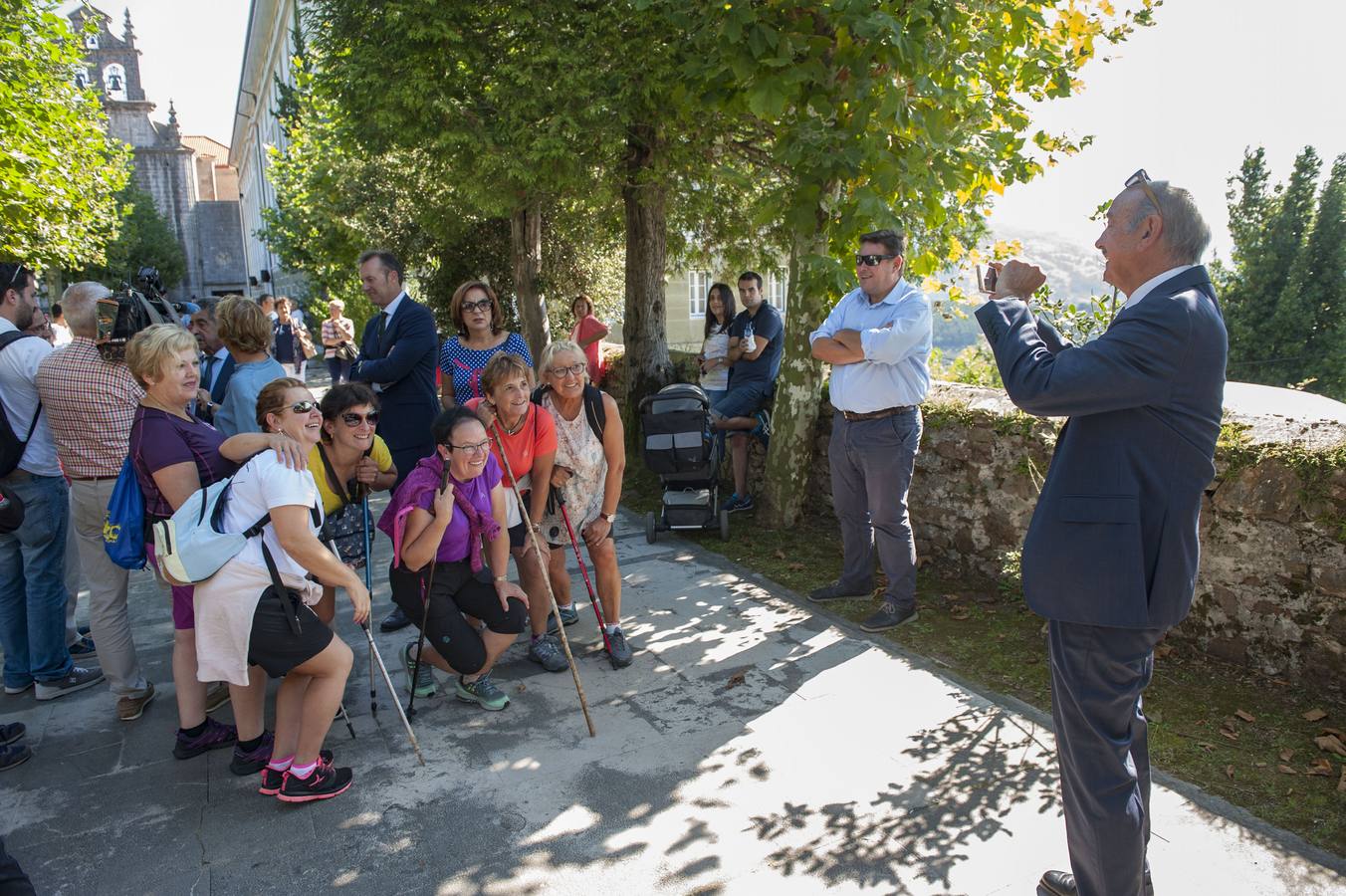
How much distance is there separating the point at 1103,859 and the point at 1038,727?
1.47 metres

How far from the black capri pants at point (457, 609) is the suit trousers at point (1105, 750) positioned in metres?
2.64

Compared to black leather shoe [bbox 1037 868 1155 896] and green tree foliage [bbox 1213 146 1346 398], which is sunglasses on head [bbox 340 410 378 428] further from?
green tree foliage [bbox 1213 146 1346 398]

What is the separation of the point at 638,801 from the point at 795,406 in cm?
402

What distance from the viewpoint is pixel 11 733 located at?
4145 mm

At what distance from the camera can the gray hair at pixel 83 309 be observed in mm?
4531

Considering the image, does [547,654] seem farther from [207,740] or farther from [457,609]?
[207,740]

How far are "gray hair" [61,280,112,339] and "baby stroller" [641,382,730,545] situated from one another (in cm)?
377

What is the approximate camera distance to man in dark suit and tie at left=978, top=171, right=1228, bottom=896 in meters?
2.46

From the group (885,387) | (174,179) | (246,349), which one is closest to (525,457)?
(246,349)

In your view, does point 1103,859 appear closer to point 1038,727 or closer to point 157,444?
point 1038,727

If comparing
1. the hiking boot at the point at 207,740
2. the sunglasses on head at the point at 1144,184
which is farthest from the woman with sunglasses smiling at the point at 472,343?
the sunglasses on head at the point at 1144,184

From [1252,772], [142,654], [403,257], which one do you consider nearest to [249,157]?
[403,257]

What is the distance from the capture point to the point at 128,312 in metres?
4.56

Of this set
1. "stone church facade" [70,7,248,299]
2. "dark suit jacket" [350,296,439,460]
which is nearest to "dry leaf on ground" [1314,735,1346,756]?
"dark suit jacket" [350,296,439,460]
